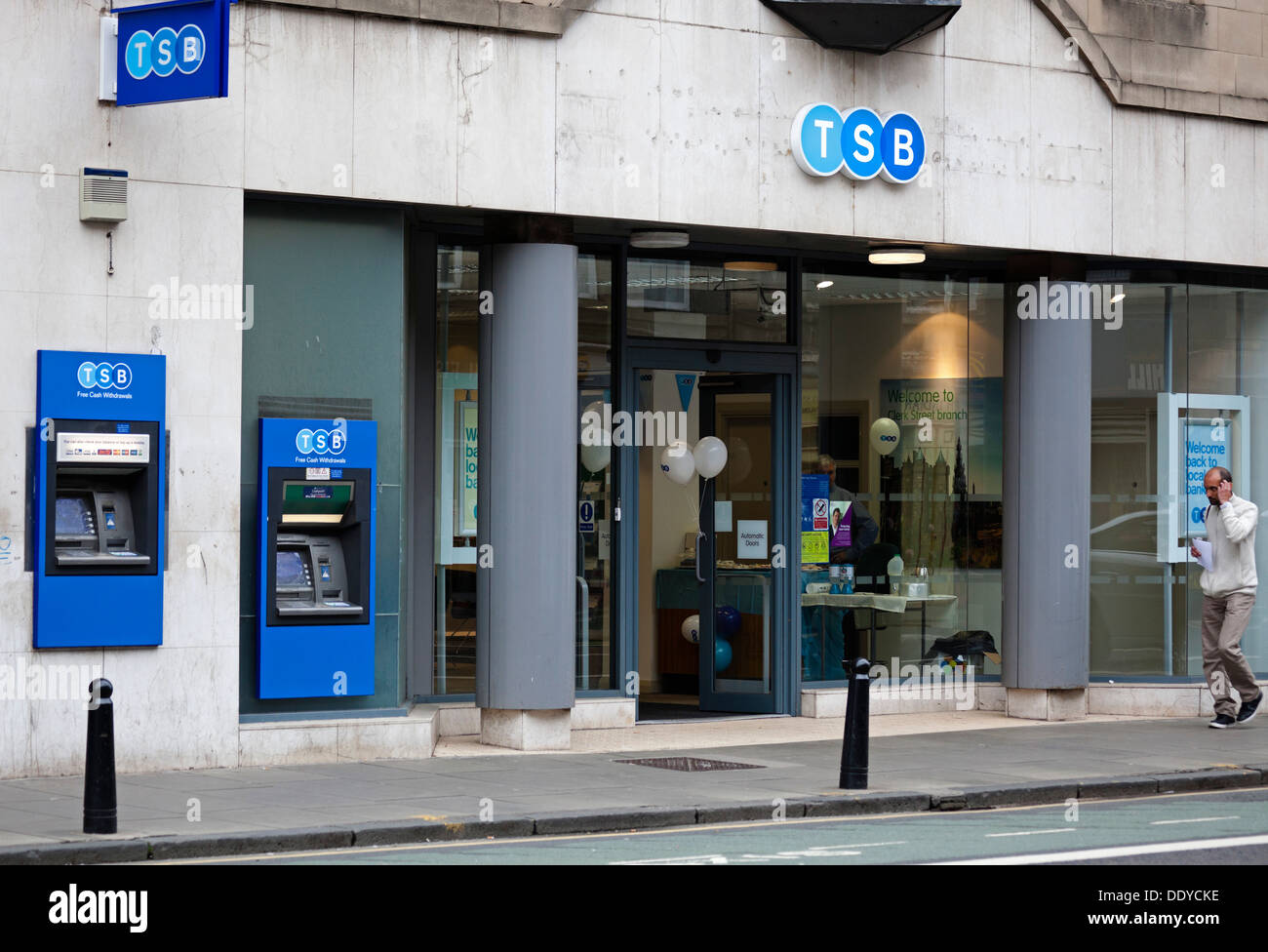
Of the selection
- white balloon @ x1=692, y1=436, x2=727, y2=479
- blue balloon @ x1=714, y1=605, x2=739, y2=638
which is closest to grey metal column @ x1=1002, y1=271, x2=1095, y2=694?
blue balloon @ x1=714, y1=605, x2=739, y2=638

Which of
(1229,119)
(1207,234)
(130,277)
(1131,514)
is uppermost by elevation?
(1229,119)

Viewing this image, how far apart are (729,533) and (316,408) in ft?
15.1

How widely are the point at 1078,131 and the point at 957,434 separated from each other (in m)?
3.00

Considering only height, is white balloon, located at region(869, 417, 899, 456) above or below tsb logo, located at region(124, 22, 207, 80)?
below

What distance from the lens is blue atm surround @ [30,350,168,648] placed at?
38.2 feet

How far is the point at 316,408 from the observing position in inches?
503

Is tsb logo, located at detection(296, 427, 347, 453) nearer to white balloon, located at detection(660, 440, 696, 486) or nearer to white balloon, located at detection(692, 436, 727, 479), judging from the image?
white balloon, located at detection(660, 440, 696, 486)

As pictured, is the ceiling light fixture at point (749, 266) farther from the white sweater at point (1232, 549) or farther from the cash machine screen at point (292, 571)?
the cash machine screen at point (292, 571)

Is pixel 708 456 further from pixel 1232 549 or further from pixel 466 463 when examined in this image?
pixel 1232 549

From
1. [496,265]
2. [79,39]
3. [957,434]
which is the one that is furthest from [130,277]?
[957,434]

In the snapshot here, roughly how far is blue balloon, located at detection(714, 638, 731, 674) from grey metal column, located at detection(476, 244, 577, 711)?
105 inches

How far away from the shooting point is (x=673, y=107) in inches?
539
